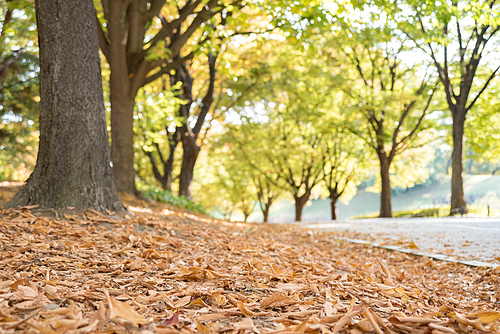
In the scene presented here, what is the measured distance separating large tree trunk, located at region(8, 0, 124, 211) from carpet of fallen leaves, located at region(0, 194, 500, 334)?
13.1 inches

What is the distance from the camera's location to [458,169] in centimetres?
1282

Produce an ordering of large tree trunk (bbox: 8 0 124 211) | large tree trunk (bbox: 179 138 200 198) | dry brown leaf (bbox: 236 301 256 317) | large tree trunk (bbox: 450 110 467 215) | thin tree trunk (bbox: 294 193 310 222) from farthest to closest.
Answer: thin tree trunk (bbox: 294 193 310 222)
large tree trunk (bbox: 450 110 467 215)
large tree trunk (bbox: 179 138 200 198)
large tree trunk (bbox: 8 0 124 211)
dry brown leaf (bbox: 236 301 256 317)

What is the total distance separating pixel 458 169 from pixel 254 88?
862 centimetres

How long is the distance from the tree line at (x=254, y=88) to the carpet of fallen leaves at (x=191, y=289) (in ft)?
4.23

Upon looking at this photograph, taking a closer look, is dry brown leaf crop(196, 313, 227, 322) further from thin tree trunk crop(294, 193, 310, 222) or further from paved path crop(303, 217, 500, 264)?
thin tree trunk crop(294, 193, 310, 222)

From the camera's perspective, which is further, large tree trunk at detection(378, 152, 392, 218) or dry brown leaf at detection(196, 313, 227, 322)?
large tree trunk at detection(378, 152, 392, 218)

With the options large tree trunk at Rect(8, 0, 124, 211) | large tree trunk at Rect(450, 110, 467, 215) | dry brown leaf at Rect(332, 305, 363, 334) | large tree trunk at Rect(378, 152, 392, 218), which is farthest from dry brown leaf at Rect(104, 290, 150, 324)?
large tree trunk at Rect(378, 152, 392, 218)

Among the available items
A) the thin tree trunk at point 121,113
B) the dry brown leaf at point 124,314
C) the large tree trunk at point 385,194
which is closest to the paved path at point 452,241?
the dry brown leaf at point 124,314

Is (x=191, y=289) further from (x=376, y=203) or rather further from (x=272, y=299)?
(x=376, y=203)

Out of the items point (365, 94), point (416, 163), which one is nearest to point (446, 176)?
point (416, 163)

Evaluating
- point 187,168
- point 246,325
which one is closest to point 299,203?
point 187,168

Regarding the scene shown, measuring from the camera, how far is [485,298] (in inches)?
116

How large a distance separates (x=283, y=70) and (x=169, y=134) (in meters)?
6.11

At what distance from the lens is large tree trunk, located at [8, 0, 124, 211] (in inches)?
169
